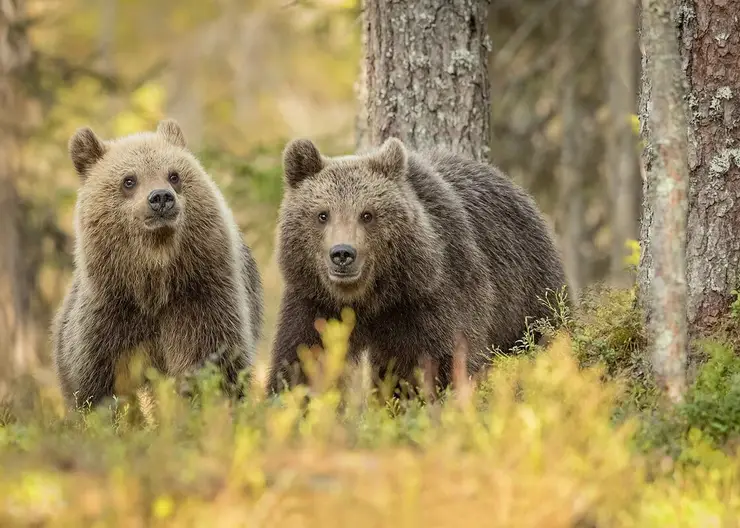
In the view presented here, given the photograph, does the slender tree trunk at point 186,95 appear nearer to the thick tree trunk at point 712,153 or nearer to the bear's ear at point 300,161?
the bear's ear at point 300,161

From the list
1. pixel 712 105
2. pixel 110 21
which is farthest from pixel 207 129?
pixel 712 105

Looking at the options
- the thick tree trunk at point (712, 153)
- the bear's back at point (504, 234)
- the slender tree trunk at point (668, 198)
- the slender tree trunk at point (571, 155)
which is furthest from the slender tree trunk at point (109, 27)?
the slender tree trunk at point (668, 198)

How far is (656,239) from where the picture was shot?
5566mm

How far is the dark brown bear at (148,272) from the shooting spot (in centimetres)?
758

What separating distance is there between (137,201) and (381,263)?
1746 mm

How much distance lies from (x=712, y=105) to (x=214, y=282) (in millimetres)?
3577

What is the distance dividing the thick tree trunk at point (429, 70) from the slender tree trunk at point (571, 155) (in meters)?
8.44

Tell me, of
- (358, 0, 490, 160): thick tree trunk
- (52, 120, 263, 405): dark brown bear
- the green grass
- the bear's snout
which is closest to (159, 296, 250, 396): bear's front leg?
(52, 120, 263, 405): dark brown bear

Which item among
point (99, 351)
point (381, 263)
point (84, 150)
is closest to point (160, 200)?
point (84, 150)

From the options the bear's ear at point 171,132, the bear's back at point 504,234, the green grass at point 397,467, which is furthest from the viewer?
the bear's back at point 504,234

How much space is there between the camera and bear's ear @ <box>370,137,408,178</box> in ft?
25.1

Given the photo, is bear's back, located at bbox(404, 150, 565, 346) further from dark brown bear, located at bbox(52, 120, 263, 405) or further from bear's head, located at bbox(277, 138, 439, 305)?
dark brown bear, located at bbox(52, 120, 263, 405)

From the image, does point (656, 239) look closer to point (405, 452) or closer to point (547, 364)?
point (547, 364)

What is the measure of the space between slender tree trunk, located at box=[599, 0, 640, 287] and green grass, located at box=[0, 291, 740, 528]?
11.5m
